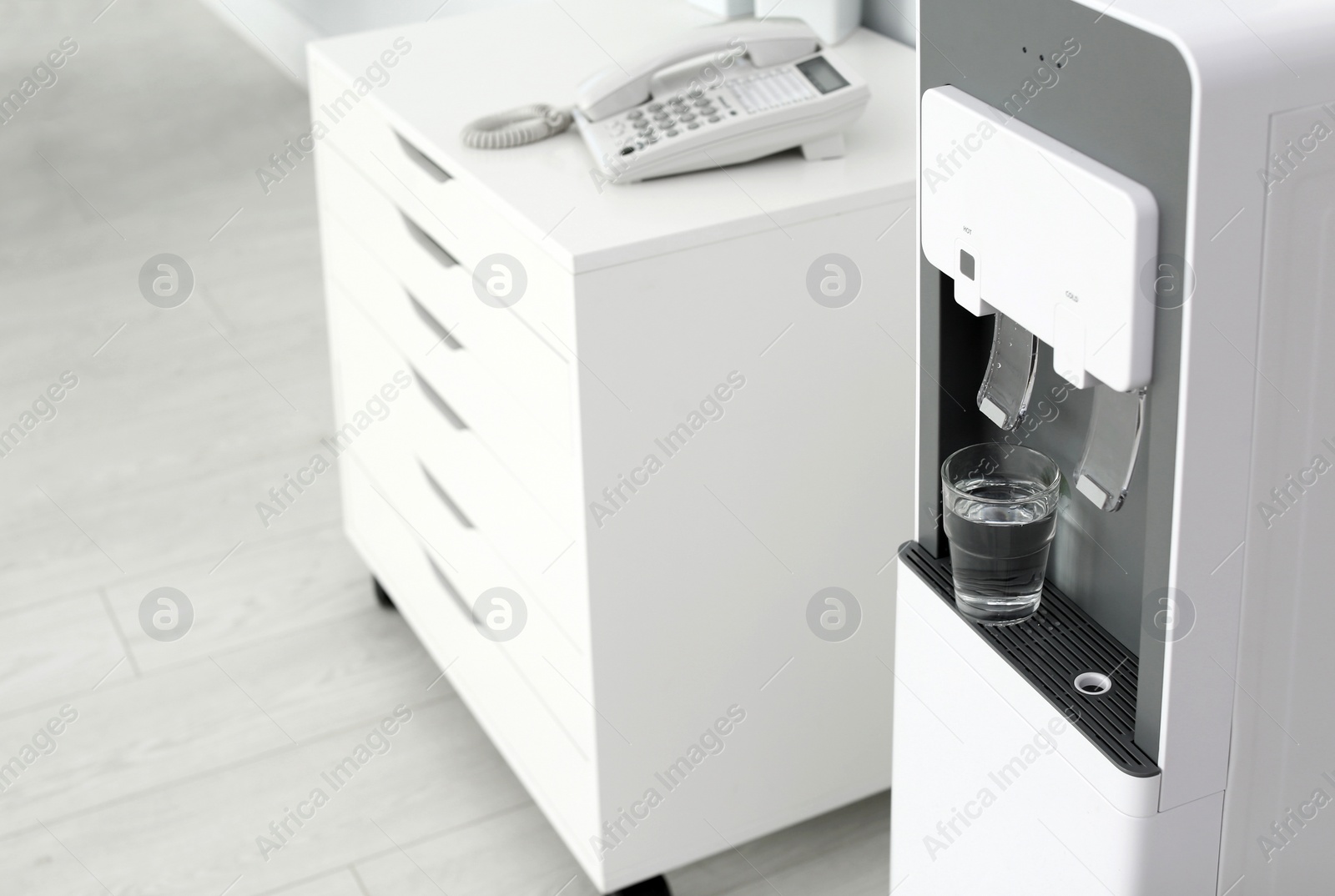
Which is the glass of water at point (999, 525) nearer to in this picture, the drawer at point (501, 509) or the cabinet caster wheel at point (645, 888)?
the drawer at point (501, 509)

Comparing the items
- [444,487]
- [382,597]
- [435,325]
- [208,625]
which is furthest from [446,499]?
[208,625]

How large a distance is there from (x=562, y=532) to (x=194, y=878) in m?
0.68

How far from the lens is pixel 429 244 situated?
152cm

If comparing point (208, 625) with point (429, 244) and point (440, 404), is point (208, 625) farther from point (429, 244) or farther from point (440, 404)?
point (429, 244)

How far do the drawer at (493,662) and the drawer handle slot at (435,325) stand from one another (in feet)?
1.01

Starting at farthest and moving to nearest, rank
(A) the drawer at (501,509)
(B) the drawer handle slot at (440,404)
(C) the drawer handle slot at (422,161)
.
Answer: (B) the drawer handle slot at (440,404), (C) the drawer handle slot at (422,161), (A) the drawer at (501,509)

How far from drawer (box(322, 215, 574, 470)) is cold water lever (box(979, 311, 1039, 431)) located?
41 cm

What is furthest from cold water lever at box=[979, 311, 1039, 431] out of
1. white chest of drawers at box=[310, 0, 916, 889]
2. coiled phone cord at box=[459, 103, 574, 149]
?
coiled phone cord at box=[459, 103, 574, 149]

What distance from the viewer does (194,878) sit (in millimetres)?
1601

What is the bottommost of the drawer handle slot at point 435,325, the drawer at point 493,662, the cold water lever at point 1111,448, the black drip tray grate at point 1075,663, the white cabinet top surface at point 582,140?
the drawer at point 493,662

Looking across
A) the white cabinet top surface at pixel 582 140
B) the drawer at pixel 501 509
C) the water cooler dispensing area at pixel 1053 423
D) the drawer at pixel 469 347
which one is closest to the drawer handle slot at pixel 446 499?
the drawer at pixel 501 509

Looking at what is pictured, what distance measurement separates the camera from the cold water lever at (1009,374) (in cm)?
92

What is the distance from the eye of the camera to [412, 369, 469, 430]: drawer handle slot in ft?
5.20

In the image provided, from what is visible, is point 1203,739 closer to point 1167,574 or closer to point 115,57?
point 1167,574
